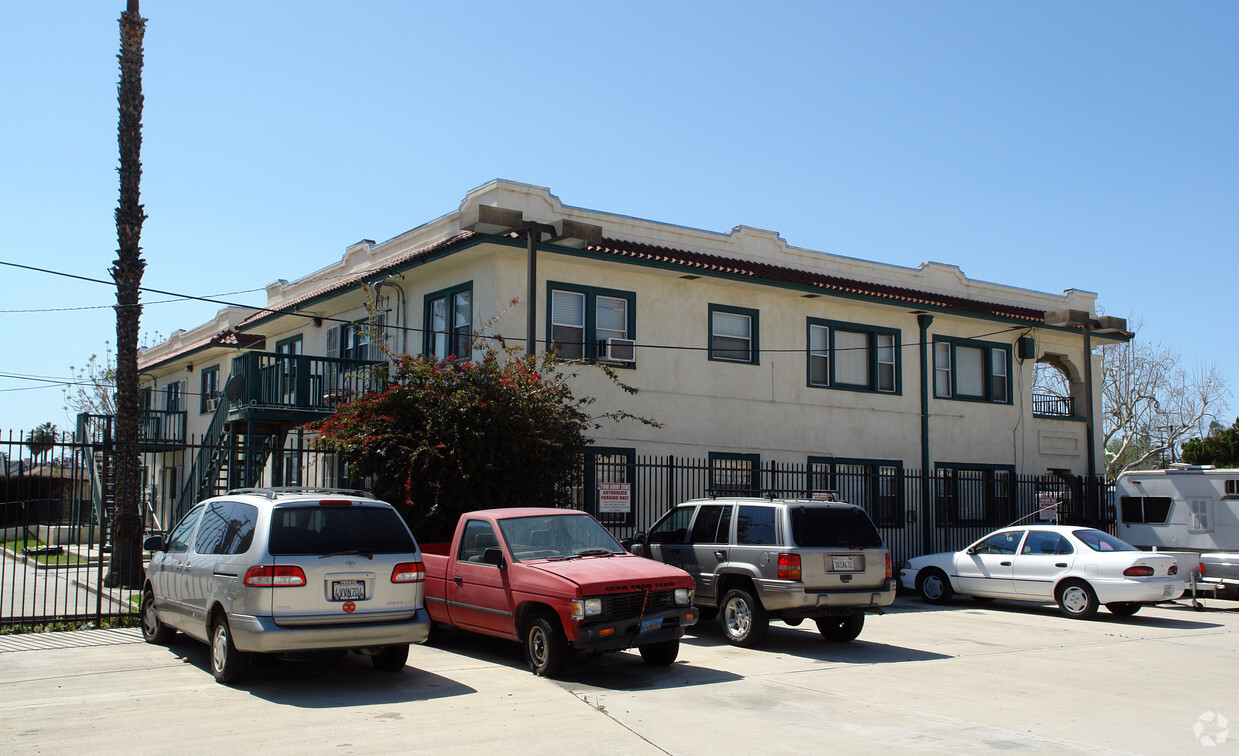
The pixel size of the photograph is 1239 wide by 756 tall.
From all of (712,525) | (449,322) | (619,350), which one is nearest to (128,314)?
(449,322)

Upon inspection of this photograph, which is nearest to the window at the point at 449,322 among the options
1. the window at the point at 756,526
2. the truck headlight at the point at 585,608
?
the window at the point at 756,526

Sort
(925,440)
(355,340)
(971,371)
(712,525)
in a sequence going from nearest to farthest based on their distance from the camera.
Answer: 1. (712,525)
2. (355,340)
3. (925,440)
4. (971,371)

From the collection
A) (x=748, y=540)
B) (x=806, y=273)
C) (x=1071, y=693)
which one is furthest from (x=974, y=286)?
(x=1071, y=693)

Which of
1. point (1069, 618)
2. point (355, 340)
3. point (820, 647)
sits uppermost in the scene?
point (355, 340)

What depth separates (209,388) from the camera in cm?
3225

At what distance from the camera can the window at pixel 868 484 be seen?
2262cm

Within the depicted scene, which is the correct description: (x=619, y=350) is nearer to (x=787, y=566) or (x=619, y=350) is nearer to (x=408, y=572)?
(x=787, y=566)

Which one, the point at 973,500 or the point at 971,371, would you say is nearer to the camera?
the point at 973,500

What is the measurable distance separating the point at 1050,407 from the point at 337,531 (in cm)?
2371

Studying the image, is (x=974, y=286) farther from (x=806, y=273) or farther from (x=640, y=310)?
(x=640, y=310)

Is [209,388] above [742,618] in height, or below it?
above

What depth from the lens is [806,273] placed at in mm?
22953

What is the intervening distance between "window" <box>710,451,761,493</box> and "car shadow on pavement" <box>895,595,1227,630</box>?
12.9ft

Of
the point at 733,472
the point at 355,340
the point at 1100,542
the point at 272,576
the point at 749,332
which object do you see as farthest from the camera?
the point at 355,340
